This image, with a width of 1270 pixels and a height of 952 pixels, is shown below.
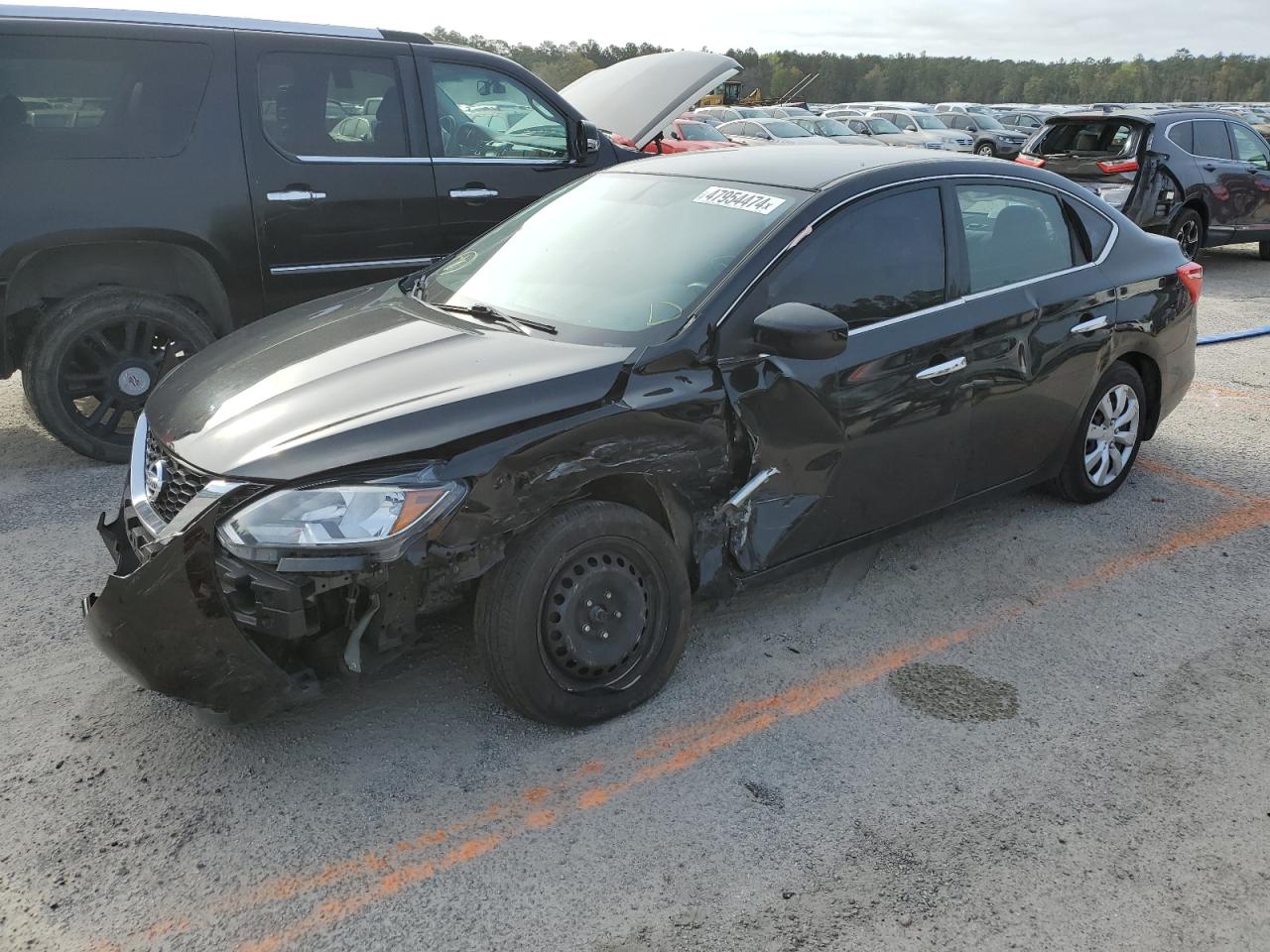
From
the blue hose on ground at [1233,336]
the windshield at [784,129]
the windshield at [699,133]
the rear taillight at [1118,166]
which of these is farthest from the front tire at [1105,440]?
the windshield at [784,129]

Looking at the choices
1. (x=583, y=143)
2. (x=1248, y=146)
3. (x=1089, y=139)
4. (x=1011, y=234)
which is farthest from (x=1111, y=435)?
(x=1248, y=146)

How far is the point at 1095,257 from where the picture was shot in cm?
453

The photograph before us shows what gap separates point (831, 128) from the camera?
28703 mm

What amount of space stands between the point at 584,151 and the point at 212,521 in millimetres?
4606

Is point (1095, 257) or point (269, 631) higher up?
point (1095, 257)

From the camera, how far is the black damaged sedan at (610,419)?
8.84ft

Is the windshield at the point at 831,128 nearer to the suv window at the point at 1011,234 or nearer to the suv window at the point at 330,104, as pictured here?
the suv window at the point at 330,104

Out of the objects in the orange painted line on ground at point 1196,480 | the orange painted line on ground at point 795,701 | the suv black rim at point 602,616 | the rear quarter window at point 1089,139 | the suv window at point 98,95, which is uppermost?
the suv window at point 98,95

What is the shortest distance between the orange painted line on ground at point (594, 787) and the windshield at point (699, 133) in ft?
61.5

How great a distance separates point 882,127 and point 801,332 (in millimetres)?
28158

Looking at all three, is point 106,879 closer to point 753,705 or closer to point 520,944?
point 520,944

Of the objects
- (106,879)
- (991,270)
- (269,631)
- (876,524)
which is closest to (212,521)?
(269,631)

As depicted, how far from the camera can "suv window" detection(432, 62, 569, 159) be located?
6.14m

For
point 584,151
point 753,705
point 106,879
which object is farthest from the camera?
point 584,151
